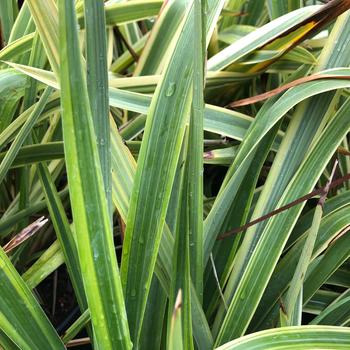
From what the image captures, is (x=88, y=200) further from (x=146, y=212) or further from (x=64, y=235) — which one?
(x=64, y=235)

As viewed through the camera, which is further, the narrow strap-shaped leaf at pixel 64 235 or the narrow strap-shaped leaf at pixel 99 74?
the narrow strap-shaped leaf at pixel 64 235

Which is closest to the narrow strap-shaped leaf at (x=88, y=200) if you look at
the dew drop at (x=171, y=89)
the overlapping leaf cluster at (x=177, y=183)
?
the overlapping leaf cluster at (x=177, y=183)

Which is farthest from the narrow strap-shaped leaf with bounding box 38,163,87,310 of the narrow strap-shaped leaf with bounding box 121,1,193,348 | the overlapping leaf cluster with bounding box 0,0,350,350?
the narrow strap-shaped leaf with bounding box 121,1,193,348

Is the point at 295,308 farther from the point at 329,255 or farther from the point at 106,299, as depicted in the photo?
the point at 106,299

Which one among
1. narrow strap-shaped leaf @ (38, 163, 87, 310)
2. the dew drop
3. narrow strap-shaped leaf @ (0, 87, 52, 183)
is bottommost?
narrow strap-shaped leaf @ (38, 163, 87, 310)

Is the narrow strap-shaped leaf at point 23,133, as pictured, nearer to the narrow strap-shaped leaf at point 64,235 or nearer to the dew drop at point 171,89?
the narrow strap-shaped leaf at point 64,235

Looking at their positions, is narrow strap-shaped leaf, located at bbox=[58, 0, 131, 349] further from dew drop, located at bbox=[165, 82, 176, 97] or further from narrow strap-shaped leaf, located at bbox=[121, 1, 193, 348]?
dew drop, located at bbox=[165, 82, 176, 97]

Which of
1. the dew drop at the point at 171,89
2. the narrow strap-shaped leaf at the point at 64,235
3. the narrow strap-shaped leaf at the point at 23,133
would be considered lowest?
the narrow strap-shaped leaf at the point at 64,235

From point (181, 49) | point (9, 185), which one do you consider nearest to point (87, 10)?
point (181, 49)
